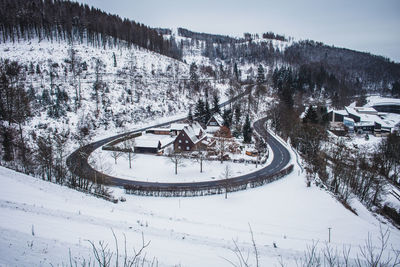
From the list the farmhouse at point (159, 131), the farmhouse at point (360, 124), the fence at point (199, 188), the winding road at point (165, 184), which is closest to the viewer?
the fence at point (199, 188)

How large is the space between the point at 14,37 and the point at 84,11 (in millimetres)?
33912

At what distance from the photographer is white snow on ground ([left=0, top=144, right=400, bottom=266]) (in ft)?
26.7

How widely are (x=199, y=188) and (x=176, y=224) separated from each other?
12089 mm

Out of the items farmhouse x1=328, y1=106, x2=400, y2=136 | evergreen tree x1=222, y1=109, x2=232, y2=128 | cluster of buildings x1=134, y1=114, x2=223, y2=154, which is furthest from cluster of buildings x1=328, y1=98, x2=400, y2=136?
cluster of buildings x1=134, y1=114, x2=223, y2=154

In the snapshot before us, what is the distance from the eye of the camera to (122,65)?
7956cm

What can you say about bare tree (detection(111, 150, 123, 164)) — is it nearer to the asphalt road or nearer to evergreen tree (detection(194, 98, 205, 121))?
the asphalt road

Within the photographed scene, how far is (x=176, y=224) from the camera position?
14125mm

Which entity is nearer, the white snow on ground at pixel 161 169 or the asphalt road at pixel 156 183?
the asphalt road at pixel 156 183

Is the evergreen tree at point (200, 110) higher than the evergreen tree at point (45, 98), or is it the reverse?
the evergreen tree at point (45, 98)

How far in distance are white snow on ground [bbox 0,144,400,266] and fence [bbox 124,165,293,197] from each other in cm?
103

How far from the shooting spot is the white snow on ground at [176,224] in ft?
26.7

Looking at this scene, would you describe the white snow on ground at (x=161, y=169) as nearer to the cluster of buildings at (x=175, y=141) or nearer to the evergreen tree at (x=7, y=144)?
the cluster of buildings at (x=175, y=141)

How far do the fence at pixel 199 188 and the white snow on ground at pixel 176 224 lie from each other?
1.03 metres

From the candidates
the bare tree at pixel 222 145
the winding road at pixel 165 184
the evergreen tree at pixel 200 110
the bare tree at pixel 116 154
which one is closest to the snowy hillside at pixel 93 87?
the evergreen tree at pixel 200 110
